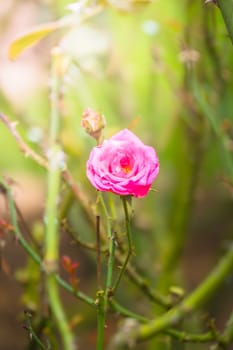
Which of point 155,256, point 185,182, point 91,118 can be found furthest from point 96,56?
point 91,118

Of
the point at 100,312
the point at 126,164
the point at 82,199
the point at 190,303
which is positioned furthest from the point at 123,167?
the point at 190,303

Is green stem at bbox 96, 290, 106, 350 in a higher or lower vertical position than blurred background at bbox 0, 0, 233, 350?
higher

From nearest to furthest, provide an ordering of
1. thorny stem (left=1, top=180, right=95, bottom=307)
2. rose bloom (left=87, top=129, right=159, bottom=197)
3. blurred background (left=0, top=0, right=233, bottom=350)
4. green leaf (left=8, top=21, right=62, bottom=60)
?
rose bloom (left=87, top=129, right=159, bottom=197)
thorny stem (left=1, top=180, right=95, bottom=307)
green leaf (left=8, top=21, right=62, bottom=60)
blurred background (left=0, top=0, right=233, bottom=350)

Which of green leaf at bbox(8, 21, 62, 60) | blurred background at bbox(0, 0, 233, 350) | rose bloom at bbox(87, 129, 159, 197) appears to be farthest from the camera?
blurred background at bbox(0, 0, 233, 350)

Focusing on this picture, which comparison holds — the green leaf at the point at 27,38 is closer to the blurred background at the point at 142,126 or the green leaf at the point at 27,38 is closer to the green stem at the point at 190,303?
the blurred background at the point at 142,126

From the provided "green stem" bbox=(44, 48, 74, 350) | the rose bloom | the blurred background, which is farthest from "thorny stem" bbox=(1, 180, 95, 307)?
the blurred background

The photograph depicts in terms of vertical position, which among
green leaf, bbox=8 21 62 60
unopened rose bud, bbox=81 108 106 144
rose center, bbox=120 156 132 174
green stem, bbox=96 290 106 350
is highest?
green leaf, bbox=8 21 62 60

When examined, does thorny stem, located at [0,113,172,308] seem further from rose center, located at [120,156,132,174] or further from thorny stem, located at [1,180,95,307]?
rose center, located at [120,156,132,174]

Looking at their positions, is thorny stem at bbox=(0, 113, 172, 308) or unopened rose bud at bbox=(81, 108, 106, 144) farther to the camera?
thorny stem at bbox=(0, 113, 172, 308)
